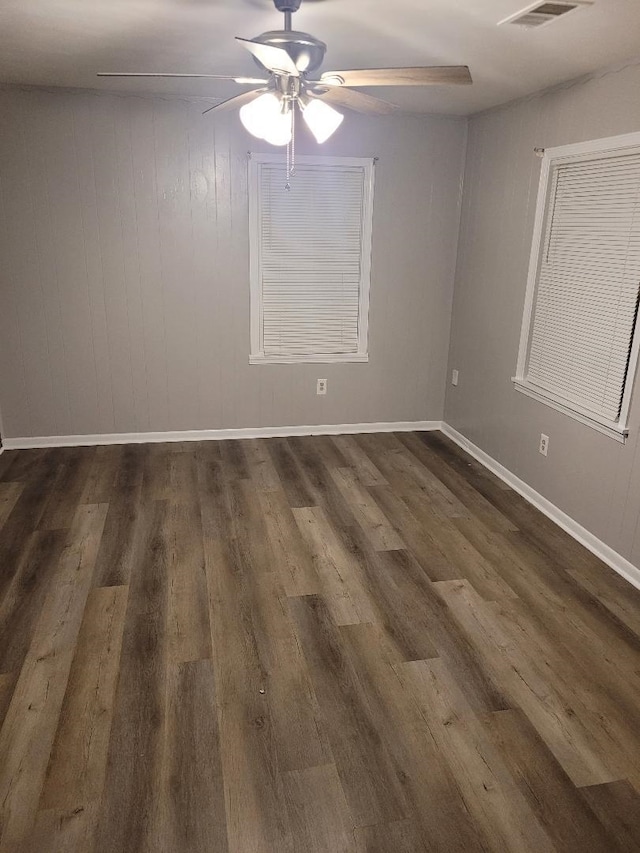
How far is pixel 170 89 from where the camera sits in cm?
393

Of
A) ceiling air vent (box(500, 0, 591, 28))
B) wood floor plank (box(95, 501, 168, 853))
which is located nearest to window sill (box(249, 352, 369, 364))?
wood floor plank (box(95, 501, 168, 853))

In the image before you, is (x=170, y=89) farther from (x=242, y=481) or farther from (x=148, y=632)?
(x=148, y=632)

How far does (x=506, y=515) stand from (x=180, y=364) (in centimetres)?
254

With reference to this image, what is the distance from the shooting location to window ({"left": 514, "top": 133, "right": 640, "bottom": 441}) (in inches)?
120

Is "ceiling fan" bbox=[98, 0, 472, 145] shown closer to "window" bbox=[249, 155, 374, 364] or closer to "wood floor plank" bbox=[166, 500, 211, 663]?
"wood floor plank" bbox=[166, 500, 211, 663]

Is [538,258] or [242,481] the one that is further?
[242,481]

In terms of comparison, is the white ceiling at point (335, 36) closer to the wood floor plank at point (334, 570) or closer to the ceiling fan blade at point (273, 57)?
the ceiling fan blade at point (273, 57)

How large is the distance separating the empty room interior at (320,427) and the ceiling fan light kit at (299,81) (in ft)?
0.05

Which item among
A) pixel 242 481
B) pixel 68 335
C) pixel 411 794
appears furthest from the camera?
pixel 68 335

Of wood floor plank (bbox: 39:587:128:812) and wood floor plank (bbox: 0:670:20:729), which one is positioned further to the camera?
wood floor plank (bbox: 0:670:20:729)

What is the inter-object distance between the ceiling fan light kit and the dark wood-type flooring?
1.98 m

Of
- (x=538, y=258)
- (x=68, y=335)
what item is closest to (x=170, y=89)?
(x=68, y=335)

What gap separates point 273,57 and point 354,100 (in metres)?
0.63

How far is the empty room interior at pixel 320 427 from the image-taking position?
197 cm
